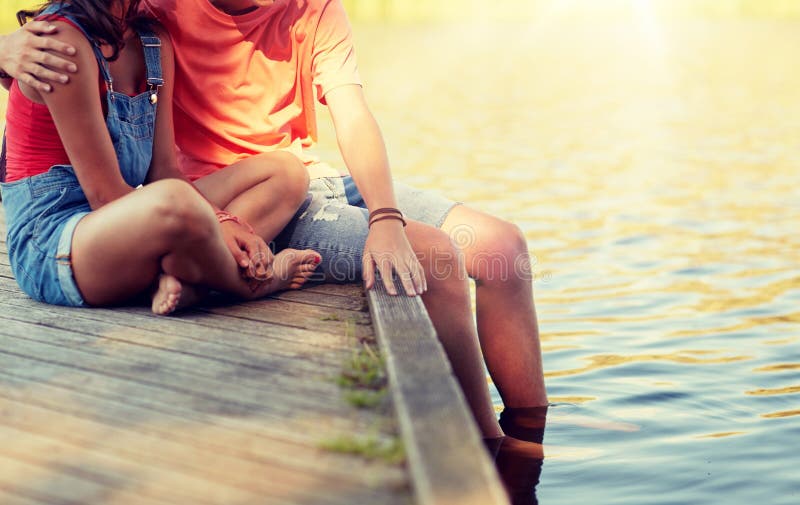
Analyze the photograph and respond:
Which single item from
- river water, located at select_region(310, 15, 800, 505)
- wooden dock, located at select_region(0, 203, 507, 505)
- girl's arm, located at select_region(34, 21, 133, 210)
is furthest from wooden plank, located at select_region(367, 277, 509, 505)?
river water, located at select_region(310, 15, 800, 505)

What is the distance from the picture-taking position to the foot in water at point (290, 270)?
2.74 m

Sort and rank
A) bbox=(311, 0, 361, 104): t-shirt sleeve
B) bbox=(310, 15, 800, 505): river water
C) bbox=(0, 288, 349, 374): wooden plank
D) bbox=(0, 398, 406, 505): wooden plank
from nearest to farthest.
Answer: bbox=(0, 398, 406, 505): wooden plank
bbox=(0, 288, 349, 374): wooden plank
bbox=(311, 0, 361, 104): t-shirt sleeve
bbox=(310, 15, 800, 505): river water

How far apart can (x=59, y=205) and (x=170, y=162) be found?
354mm

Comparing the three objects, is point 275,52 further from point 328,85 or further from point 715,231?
point 715,231

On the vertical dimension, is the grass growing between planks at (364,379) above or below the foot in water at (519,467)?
above

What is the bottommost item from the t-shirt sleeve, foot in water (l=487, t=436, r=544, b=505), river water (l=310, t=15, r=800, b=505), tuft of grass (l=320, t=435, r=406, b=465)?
river water (l=310, t=15, r=800, b=505)

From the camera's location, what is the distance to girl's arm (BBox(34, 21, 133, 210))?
243 cm

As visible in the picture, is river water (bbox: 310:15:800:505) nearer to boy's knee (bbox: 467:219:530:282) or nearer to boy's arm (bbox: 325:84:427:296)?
boy's knee (bbox: 467:219:530:282)

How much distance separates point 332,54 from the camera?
2.98 metres

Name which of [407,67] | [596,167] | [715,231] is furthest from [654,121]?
[407,67]

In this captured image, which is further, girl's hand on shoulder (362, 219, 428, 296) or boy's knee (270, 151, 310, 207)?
boy's knee (270, 151, 310, 207)

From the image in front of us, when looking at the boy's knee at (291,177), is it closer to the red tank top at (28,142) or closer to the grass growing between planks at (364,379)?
the red tank top at (28,142)

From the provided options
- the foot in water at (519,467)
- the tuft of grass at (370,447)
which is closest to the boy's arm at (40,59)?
the tuft of grass at (370,447)

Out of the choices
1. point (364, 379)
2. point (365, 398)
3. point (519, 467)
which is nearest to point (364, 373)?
point (364, 379)
